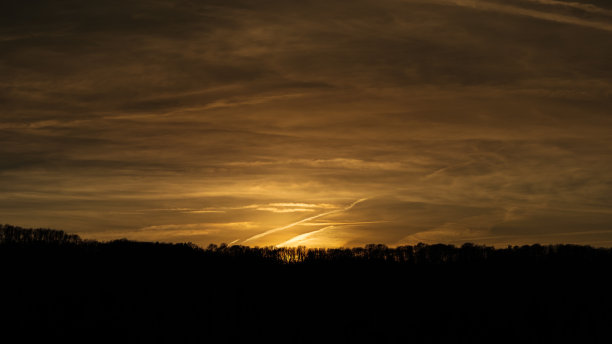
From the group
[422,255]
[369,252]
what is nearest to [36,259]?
[369,252]

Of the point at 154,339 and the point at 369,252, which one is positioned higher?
the point at 369,252

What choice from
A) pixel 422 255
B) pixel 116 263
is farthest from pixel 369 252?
pixel 116 263

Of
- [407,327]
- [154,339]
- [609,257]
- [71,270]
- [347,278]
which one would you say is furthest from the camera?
[609,257]

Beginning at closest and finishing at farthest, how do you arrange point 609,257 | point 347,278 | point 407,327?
point 407,327, point 347,278, point 609,257

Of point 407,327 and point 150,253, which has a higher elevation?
point 150,253

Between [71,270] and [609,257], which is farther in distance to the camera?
[609,257]

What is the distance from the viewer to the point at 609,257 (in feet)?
268

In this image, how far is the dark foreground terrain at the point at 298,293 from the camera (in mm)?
54781

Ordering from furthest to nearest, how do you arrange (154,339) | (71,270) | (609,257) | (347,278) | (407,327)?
(609,257) < (347,278) < (71,270) < (407,327) < (154,339)

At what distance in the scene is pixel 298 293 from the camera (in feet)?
227

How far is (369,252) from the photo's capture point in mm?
86125

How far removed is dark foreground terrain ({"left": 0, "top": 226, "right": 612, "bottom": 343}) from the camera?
180 feet

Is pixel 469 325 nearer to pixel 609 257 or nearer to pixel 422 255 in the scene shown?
pixel 422 255

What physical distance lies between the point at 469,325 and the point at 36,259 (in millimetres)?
45816
